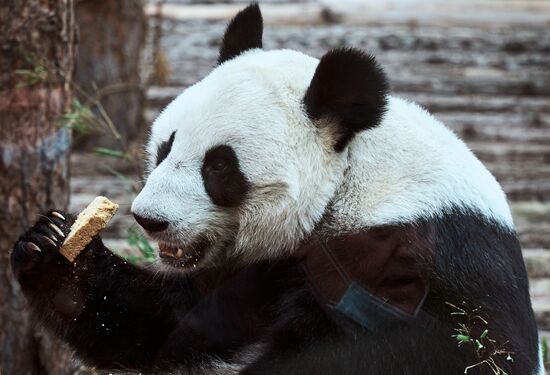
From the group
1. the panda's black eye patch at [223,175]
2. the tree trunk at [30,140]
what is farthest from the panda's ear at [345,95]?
the tree trunk at [30,140]

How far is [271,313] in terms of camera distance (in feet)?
11.4

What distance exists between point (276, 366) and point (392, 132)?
0.84 m

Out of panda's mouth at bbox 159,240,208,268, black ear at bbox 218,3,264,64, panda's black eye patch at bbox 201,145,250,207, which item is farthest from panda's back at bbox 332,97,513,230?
black ear at bbox 218,3,264,64

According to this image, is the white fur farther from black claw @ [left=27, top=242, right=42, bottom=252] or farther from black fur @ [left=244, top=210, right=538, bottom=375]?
black claw @ [left=27, top=242, right=42, bottom=252]

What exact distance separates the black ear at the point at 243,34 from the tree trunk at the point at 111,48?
349cm

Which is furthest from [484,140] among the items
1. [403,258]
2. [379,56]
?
[403,258]

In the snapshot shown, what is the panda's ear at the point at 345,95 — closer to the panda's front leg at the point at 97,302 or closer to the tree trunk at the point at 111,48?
the panda's front leg at the point at 97,302

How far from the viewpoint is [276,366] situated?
3205 mm

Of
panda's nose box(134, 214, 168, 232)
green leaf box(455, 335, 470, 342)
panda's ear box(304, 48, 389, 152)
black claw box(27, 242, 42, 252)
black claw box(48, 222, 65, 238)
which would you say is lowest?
black claw box(27, 242, 42, 252)

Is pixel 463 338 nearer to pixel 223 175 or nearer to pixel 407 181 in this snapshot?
pixel 407 181

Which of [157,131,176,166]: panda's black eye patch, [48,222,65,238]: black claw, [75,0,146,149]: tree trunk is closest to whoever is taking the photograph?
[157,131,176,166]: panda's black eye patch

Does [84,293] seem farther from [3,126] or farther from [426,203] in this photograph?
[426,203]

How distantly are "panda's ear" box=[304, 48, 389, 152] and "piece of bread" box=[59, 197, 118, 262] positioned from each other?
77cm

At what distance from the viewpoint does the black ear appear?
12.4ft
